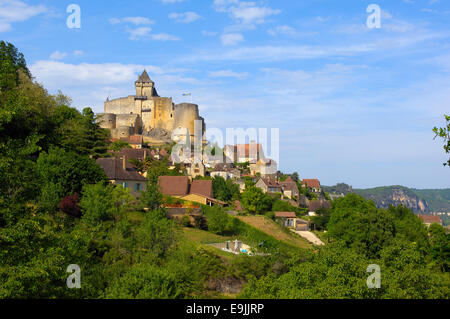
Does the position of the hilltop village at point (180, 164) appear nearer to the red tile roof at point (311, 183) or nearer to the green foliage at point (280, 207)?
the red tile roof at point (311, 183)

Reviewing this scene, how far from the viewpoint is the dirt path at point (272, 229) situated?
5147 cm

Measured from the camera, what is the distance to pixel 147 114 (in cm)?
11225

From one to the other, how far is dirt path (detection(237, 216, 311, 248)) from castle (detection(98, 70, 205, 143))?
55.0 metres

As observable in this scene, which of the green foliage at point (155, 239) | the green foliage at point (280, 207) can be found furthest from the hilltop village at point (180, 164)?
the green foliage at point (155, 239)

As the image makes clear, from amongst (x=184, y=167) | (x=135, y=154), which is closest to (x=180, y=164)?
(x=184, y=167)

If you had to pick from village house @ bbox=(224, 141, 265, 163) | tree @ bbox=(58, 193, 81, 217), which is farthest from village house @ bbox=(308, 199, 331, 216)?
tree @ bbox=(58, 193, 81, 217)

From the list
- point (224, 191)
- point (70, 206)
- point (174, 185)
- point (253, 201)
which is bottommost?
point (253, 201)

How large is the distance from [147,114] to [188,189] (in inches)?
2299

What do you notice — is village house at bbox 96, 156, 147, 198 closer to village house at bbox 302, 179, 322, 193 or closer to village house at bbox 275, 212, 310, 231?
village house at bbox 275, 212, 310, 231

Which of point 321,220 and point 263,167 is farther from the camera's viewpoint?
point 263,167

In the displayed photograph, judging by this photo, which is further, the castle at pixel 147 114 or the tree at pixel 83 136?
the castle at pixel 147 114

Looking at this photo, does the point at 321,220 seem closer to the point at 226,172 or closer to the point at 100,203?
the point at 226,172

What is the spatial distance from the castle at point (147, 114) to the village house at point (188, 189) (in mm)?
47968

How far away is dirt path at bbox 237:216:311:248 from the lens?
2026 inches
